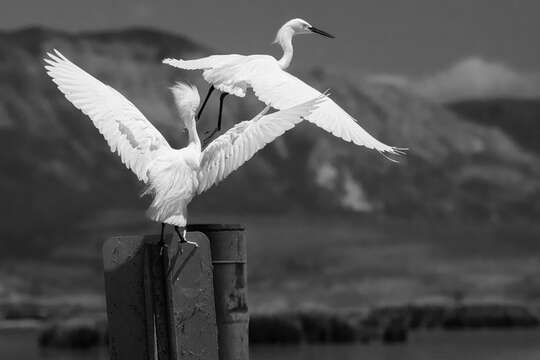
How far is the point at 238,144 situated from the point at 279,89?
253 cm

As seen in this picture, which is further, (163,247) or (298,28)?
(298,28)

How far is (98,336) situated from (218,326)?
1883 inches

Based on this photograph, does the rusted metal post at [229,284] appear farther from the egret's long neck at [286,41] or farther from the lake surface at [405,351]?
the lake surface at [405,351]

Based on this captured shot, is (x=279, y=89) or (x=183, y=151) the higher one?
(x=279, y=89)

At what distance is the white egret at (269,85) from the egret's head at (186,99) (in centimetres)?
165

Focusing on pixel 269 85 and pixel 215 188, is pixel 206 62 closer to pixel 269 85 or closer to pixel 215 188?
pixel 269 85

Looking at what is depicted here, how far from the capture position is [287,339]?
176 ft

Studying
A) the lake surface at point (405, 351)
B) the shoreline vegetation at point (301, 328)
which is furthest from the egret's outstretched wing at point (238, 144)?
the shoreline vegetation at point (301, 328)

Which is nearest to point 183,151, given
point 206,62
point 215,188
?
point 206,62

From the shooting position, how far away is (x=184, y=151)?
8648mm

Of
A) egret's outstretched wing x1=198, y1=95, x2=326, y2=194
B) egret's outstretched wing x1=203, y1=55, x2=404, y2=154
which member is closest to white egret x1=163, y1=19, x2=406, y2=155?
egret's outstretched wing x1=203, y1=55, x2=404, y2=154

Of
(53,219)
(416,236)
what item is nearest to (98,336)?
(416,236)

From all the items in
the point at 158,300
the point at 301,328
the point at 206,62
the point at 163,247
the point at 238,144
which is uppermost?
the point at 301,328

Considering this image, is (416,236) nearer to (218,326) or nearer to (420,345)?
(420,345)
